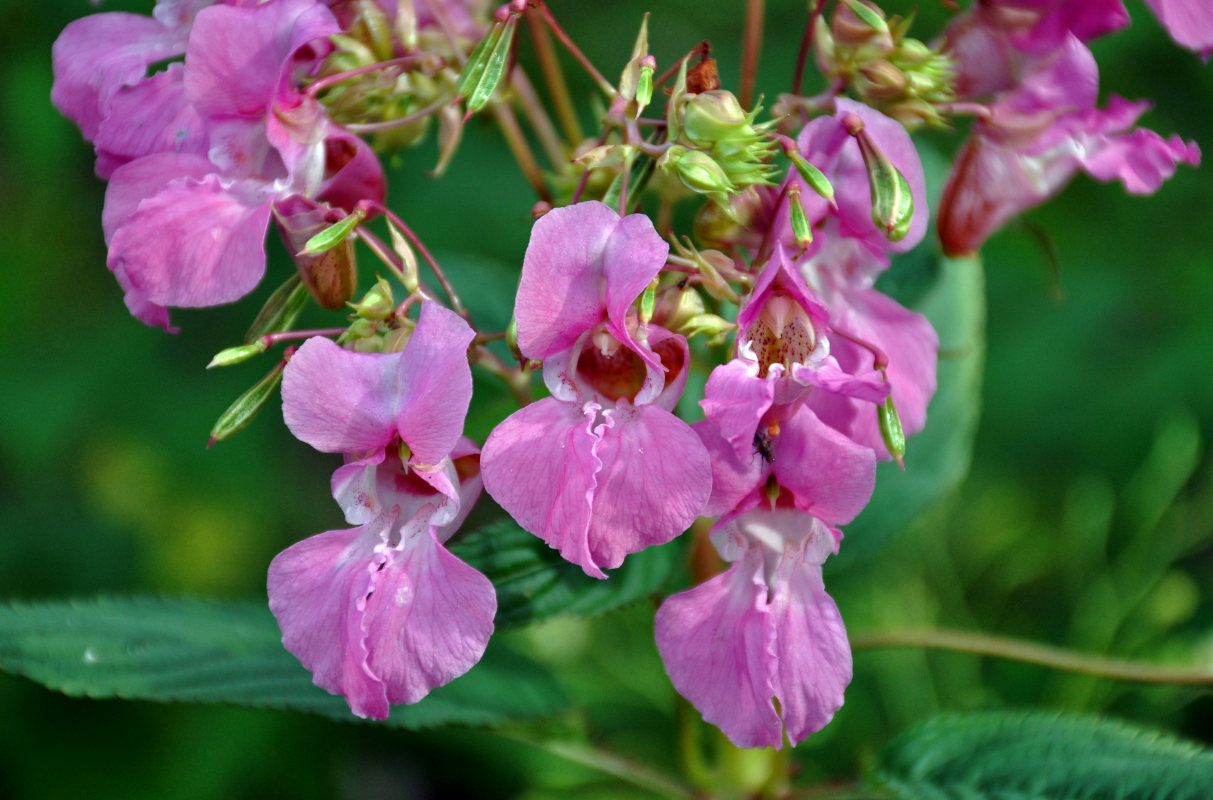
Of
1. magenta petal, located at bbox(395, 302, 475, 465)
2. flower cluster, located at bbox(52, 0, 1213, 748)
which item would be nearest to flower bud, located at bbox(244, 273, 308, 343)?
flower cluster, located at bbox(52, 0, 1213, 748)

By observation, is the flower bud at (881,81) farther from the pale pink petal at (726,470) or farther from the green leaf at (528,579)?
the green leaf at (528,579)

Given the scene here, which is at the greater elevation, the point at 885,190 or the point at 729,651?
the point at 885,190

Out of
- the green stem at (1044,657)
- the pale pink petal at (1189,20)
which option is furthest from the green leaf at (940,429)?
the pale pink petal at (1189,20)

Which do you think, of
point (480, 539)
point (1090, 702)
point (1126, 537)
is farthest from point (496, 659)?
point (1126, 537)

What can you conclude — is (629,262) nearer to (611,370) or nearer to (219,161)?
(611,370)

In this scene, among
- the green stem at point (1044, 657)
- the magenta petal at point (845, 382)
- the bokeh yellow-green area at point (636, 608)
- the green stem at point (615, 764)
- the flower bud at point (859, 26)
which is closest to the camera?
the magenta petal at point (845, 382)

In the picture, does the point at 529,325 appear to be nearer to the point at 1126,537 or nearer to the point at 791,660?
the point at 791,660

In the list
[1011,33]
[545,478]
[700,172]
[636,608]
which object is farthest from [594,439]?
[636,608]
